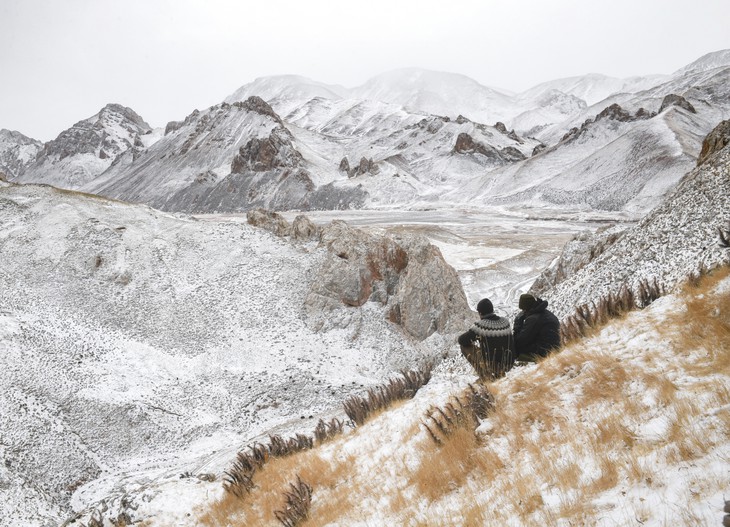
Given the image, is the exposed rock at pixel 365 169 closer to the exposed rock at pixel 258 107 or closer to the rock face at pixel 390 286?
the exposed rock at pixel 258 107

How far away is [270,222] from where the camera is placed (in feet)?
94.2

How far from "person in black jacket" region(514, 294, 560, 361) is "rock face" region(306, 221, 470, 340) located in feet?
44.0

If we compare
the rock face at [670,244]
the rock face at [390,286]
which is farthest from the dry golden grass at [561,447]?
the rock face at [390,286]

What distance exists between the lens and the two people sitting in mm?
7602

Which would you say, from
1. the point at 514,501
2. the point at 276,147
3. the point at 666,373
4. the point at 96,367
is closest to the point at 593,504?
the point at 514,501

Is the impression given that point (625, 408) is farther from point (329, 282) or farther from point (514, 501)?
point (329, 282)

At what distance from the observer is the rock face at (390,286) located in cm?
2133

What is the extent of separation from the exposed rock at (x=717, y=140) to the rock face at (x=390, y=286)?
11.3 m

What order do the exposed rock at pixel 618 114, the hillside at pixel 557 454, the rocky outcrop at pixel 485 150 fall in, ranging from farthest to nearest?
1. the rocky outcrop at pixel 485 150
2. the exposed rock at pixel 618 114
3. the hillside at pixel 557 454

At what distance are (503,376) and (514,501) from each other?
3695mm

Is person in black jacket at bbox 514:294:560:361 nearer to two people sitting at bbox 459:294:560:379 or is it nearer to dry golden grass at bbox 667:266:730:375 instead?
two people sitting at bbox 459:294:560:379

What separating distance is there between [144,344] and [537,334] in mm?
16580

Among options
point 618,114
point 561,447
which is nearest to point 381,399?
point 561,447

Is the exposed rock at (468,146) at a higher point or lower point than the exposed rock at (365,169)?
lower
